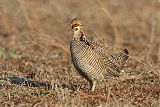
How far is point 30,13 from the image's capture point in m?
13.7

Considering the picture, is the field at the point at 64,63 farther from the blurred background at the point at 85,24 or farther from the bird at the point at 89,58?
the bird at the point at 89,58

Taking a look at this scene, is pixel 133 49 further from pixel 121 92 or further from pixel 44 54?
pixel 121 92

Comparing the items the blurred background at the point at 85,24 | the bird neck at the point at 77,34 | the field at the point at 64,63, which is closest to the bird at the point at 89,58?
the bird neck at the point at 77,34

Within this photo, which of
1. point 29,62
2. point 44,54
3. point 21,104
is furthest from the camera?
point 44,54

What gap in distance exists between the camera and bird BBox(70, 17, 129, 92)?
274 inches

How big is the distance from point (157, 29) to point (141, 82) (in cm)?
636

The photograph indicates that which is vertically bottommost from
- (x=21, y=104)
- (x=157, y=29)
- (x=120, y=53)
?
(x=21, y=104)

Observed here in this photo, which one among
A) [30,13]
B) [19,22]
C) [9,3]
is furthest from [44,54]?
[9,3]

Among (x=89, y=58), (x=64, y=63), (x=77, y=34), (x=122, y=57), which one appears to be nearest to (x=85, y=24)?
(x=64, y=63)

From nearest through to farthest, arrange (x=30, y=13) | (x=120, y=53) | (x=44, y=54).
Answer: (x=120, y=53) < (x=44, y=54) < (x=30, y=13)

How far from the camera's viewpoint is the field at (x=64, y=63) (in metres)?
6.76

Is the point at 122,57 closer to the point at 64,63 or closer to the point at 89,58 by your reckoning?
the point at 89,58

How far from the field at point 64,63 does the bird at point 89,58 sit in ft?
0.48

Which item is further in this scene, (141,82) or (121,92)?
(141,82)
